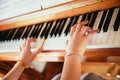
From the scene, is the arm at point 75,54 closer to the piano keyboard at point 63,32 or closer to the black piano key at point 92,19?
the piano keyboard at point 63,32

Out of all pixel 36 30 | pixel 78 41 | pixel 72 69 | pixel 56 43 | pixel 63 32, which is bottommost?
pixel 72 69

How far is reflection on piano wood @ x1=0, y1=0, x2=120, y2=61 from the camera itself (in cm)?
115

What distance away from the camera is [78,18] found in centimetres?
149

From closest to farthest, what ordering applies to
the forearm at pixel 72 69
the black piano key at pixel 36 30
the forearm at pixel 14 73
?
the forearm at pixel 72 69 < the forearm at pixel 14 73 < the black piano key at pixel 36 30

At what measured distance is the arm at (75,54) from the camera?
922mm

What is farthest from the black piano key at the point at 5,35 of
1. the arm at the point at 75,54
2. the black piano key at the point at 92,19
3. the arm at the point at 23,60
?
the arm at the point at 75,54

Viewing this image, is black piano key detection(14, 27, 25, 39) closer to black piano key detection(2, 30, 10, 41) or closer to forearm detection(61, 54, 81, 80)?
black piano key detection(2, 30, 10, 41)

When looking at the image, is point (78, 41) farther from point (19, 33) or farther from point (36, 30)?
point (19, 33)

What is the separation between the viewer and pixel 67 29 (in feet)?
4.80

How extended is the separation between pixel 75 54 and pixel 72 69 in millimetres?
80

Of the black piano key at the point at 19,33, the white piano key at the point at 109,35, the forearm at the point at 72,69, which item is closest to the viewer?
the forearm at the point at 72,69

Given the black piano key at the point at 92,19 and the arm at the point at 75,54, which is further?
the black piano key at the point at 92,19

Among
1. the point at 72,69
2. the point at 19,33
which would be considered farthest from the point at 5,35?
the point at 72,69

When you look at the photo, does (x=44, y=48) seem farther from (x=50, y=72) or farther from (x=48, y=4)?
(x=50, y=72)
